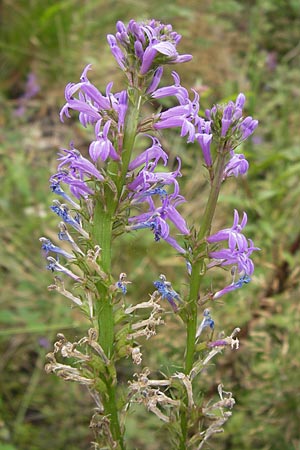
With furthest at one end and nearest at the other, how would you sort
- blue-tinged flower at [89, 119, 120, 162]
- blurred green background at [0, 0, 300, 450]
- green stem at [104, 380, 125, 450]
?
blurred green background at [0, 0, 300, 450]
green stem at [104, 380, 125, 450]
blue-tinged flower at [89, 119, 120, 162]

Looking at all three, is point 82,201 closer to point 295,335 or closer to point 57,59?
point 295,335

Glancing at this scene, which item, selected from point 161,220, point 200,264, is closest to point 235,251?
point 200,264

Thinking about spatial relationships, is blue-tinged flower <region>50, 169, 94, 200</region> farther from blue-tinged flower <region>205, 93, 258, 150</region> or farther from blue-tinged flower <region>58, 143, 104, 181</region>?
blue-tinged flower <region>205, 93, 258, 150</region>

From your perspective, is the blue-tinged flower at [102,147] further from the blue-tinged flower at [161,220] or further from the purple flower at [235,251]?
the purple flower at [235,251]

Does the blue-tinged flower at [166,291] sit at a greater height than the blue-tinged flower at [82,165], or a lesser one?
lesser

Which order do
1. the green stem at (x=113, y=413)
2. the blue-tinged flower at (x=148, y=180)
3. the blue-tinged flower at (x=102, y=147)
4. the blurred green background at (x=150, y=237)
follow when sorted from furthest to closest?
the blurred green background at (x=150, y=237) → the green stem at (x=113, y=413) → the blue-tinged flower at (x=148, y=180) → the blue-tinged flower at (x=102, y=147)

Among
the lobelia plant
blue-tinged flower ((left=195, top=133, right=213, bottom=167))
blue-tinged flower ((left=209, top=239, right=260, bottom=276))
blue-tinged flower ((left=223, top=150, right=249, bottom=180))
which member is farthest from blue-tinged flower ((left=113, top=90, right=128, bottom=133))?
blue-tinged flower ((left=209, top=239, right=260, bottom=276))

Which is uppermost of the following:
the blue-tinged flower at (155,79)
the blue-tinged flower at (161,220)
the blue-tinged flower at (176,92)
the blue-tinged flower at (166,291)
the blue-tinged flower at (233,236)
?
the blue-tinged flower at (155,79)

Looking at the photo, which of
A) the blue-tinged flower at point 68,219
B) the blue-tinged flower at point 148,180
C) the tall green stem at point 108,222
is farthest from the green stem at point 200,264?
the blue-tinged flower at point 68,219
